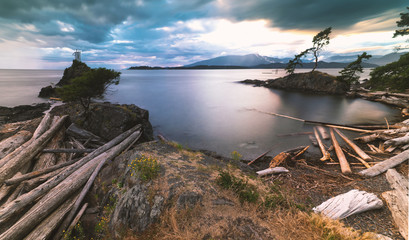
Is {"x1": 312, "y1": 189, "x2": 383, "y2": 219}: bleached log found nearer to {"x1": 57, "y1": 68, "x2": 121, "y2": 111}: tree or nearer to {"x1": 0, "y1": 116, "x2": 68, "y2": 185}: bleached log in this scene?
{"x1": 0, "y1": 116, "x2": 68, "y2": 185}: bleached log

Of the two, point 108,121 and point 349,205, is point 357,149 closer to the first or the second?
point 349,205

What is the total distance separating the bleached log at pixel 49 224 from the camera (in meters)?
5.50

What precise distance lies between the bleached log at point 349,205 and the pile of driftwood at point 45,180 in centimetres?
1012

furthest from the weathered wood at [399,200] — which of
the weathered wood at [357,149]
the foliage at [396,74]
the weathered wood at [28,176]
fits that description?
the foliage at [396,74]

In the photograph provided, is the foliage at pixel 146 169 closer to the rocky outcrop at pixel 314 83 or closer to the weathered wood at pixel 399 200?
the weathered wood at pixel 399 200

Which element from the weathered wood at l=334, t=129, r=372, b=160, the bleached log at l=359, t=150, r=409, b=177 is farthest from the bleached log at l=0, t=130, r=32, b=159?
the weathered wood at l=334, t=129, r=372, b=160

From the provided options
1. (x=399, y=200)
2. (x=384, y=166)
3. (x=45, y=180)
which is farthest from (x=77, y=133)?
(x=384, y=166)

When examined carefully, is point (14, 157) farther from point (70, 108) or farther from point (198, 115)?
point (198, 115)

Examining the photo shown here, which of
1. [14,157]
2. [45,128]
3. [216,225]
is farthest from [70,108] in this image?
[216,225]

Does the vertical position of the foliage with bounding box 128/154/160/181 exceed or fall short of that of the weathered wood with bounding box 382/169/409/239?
it exceeds it

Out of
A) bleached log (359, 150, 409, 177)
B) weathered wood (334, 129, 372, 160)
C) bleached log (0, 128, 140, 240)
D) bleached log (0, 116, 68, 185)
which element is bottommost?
weathered wood (334, 129, 372, 160)

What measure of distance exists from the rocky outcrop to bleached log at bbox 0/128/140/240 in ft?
196

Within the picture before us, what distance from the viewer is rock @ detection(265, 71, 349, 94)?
45459 millimetres

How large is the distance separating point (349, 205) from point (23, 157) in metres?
16.1
